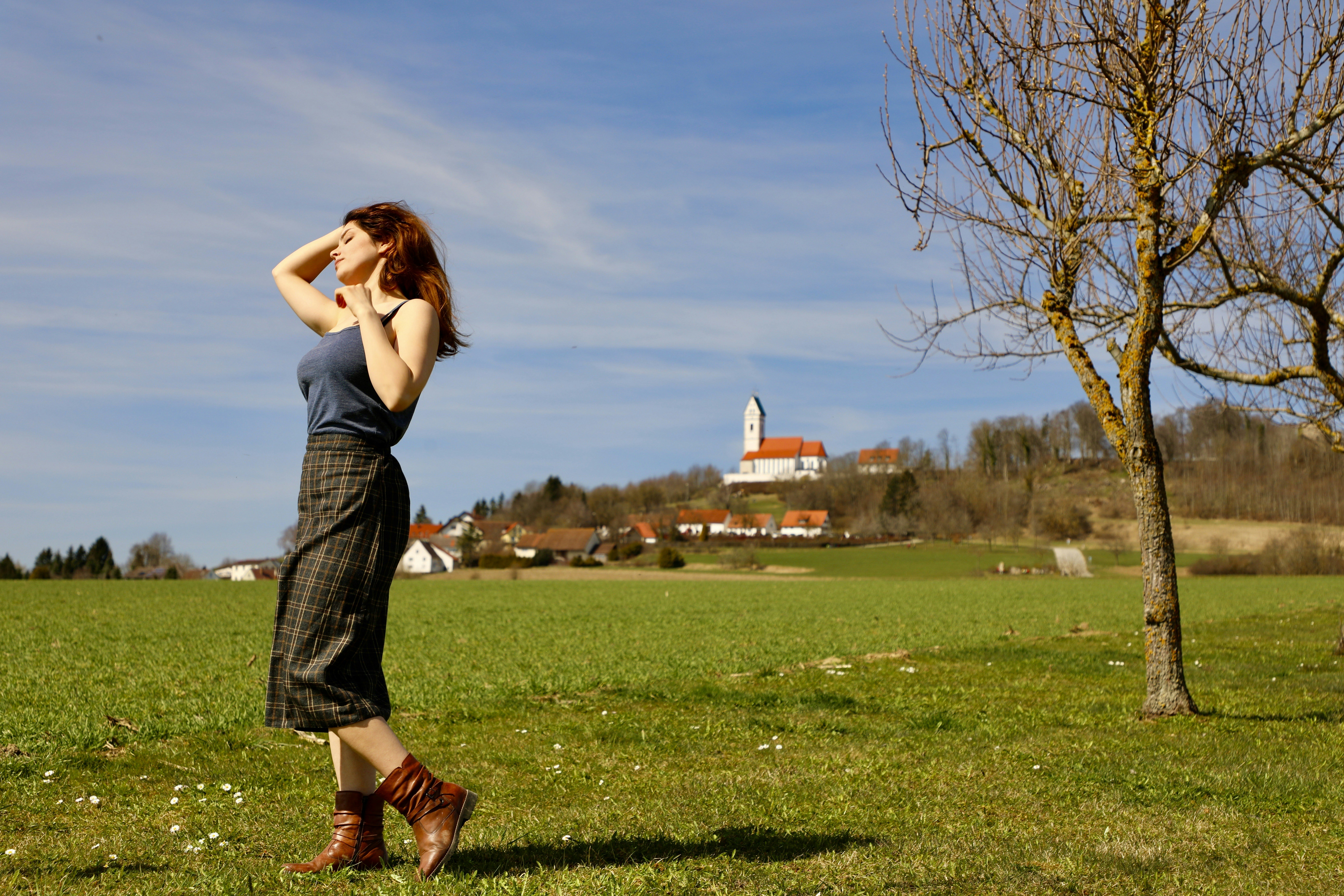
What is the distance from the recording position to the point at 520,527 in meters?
130

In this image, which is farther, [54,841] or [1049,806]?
[1049,806]

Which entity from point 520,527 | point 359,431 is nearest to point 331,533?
point 359,431

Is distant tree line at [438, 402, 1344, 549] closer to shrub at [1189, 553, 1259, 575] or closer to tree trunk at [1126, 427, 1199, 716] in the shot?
shrub at [1189, 553, 1259, 575]

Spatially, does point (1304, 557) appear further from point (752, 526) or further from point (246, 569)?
point (246, 569)

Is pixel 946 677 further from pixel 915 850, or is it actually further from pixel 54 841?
pixel 54 841

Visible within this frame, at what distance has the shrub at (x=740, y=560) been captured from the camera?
7469 cm

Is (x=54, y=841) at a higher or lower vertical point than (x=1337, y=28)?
lower

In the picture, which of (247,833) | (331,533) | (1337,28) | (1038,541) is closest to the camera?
(331,533)

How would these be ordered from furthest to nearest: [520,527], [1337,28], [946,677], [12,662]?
[520,527] → [12,662] → [946,677] → [1337,28]

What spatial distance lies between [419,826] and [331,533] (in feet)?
3.69

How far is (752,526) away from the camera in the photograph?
11912 cm

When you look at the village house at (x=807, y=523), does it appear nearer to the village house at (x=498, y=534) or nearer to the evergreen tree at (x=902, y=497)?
the evergreen tree at (x=902, y=497)

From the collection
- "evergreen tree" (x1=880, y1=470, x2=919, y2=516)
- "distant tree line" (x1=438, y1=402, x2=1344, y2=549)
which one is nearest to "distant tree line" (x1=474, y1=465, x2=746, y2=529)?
"distant tree line" (x1=438, y1=402, x2=1344, y2=549)

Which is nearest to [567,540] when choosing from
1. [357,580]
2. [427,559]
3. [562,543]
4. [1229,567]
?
[562,543]
